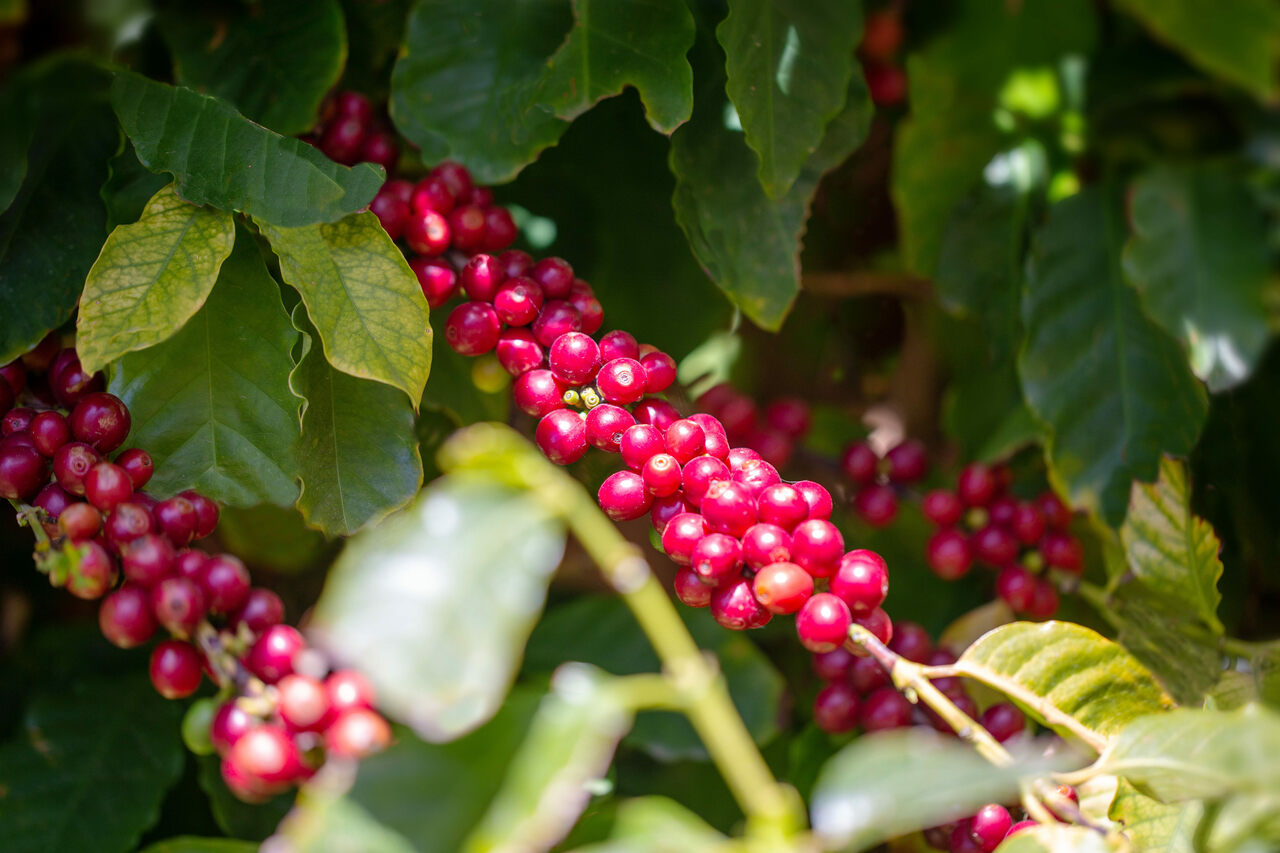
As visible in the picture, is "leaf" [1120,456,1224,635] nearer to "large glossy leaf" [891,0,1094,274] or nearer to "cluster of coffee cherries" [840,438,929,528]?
"cluster of coffee cherries" [840,438,929,528]

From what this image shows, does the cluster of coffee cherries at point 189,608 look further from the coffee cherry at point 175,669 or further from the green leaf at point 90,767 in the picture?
the green leaf at point 90,767

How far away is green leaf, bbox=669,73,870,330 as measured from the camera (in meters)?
0.79

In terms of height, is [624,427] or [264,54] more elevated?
[264,54]

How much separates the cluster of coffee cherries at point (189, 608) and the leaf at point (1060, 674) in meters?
0.38

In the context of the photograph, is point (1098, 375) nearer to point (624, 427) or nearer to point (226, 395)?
point (624, 427)

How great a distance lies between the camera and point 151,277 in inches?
23.7

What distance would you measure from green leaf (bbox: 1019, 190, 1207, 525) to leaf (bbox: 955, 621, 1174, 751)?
0.85ft

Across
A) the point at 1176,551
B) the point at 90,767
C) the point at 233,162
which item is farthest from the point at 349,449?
the point at 1176,551

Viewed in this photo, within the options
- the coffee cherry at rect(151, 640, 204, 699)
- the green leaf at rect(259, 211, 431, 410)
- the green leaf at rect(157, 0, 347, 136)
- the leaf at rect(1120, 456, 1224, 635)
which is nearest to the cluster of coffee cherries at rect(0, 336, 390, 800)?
the coffee cherry at rect(151, 640, 204, 699)

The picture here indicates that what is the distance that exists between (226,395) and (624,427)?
292mm

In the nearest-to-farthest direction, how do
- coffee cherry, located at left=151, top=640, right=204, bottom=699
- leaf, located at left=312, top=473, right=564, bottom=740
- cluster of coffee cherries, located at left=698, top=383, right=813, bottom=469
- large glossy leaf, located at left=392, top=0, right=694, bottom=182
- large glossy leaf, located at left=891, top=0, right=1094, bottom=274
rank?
leaf, located at left=312, top=473, right=564, bottom=740, coffee cherry, located at left=151, top=640, right=204, bottom=699, large glossy leaf, located at left=392, top=0, right=694, bottom=182, cluster of coffee cherries, located at left=698, top=383, right=813, bottom=469, large glossy leaf, located at left=891, top=0, right=1094, bottom=274

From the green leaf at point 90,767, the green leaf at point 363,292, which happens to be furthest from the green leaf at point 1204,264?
the green leaf at point 90,767

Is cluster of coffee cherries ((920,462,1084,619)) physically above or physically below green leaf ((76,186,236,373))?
below

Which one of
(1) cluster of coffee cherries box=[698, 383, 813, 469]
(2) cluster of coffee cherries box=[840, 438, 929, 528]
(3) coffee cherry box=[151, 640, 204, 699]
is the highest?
(3) coffee cherry box=[151, 640, 204, 699]
